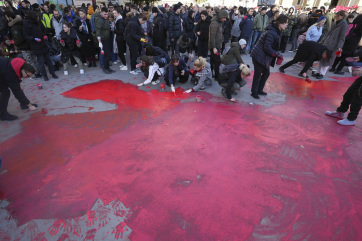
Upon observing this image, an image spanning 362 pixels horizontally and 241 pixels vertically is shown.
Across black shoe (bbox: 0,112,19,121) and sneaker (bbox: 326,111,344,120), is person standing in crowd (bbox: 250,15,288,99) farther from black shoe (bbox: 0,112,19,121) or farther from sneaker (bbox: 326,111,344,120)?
black shoe (bbox: 0,112,19,121)

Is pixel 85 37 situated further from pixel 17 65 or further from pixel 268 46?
pixel 268 46

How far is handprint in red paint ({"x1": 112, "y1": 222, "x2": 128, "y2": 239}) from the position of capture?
1991mm

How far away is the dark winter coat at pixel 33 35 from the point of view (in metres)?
4.77

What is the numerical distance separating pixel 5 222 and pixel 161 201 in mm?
1697

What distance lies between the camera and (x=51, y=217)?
215cm

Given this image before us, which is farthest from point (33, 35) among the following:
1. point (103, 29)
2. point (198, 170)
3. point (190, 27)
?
point (198, 170)

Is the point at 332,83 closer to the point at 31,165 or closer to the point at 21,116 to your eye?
the point at 31,165

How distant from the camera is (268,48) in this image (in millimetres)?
4000

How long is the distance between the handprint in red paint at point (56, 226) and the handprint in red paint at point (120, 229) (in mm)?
565

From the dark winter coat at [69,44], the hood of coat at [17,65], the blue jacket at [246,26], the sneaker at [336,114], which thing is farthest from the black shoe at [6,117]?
the blue jacket at [246,26]

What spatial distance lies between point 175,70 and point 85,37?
336 cm

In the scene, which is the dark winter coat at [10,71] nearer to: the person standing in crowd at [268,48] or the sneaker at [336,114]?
the person standing in crowd at [268,48]

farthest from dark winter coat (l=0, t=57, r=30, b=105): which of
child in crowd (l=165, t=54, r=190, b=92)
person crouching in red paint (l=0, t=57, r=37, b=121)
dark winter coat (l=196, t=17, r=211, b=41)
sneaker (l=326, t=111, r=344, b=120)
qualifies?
sneaker (l=326, t=111, r=344, b=120)

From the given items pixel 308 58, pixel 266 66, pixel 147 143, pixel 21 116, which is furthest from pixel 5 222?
pixel 308 58
